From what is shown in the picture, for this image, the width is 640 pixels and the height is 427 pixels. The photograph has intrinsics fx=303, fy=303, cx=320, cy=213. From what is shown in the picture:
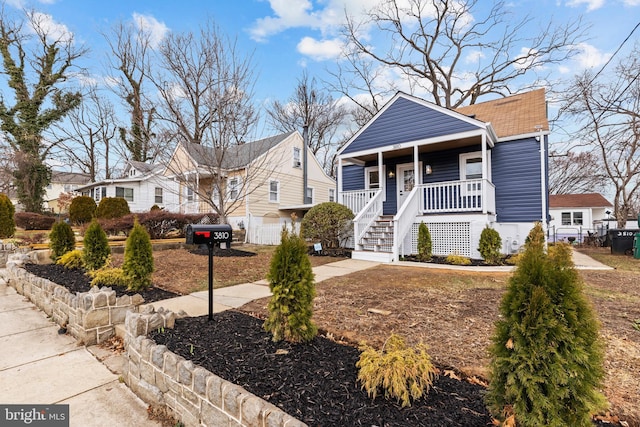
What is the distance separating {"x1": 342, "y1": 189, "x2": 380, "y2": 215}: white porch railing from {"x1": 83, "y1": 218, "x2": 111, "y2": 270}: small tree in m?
7.69

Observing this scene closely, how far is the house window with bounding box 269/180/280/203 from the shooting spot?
1695cm

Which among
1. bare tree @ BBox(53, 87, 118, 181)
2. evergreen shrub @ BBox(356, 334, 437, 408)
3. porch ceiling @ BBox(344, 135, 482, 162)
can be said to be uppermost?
bare tree @ BBox(53, 87, 118, 181)

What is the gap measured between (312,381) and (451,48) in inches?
882

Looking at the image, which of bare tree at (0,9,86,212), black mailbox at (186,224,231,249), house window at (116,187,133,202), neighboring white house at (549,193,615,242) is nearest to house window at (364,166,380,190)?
black mailbox at (186,224,231,249)

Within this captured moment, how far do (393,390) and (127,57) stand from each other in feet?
36.3

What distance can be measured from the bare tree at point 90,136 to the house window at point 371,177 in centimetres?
1739

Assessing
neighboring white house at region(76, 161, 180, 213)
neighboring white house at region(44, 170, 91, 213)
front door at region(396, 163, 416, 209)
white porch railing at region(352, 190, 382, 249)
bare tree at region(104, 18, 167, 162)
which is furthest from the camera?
neighboring white house at region(44, 170, 91, 213)

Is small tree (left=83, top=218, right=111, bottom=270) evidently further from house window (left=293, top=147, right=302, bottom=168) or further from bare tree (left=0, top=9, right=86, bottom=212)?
bare tree (left=0, top=9, right=86, bottom=212)

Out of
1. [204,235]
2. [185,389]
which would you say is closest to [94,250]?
[204,235]

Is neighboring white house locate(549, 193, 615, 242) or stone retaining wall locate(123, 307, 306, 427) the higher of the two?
neighboring white house locate(549, 193, 615, 242)

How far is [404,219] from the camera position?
9008mm

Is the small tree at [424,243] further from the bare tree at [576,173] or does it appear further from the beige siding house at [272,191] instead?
the bare tree at [576,173]

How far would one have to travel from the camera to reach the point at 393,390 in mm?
1832

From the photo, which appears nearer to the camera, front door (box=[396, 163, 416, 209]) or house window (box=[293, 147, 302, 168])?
front door (box=[396, 163, 416, 209])
